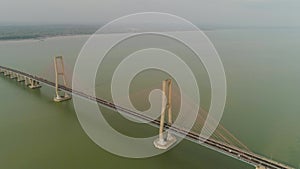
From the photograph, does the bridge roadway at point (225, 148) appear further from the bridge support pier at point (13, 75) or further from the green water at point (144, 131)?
the bridge support pier at point (13, 75)

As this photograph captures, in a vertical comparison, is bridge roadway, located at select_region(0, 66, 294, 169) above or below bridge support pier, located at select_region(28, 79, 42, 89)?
above

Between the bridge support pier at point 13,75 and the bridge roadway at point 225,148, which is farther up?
the bridge roadway at point 225,148

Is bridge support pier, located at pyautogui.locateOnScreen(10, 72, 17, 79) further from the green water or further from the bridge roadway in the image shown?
the bridge roadway

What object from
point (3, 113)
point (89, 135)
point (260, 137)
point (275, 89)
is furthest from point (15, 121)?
point (275, 89)

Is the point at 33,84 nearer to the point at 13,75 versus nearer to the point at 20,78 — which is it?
the point at 20,78

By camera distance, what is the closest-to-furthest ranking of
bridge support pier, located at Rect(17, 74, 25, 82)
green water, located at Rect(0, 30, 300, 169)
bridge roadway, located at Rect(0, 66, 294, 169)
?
bridge roadway, located at Rect(0, 66, 294, 169), green water, located at Rect(0, 30, 300, 169), bridge support pier, located at Rect(17, 74, 25, 82)

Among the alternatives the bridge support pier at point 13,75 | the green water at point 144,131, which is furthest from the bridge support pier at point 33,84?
the bridge support pier at point 13,75

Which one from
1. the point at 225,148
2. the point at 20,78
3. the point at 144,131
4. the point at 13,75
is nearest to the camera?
the point at 225,148

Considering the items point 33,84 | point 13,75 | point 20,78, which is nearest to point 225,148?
point 33,84

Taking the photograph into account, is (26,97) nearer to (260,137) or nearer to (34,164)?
(34,164)

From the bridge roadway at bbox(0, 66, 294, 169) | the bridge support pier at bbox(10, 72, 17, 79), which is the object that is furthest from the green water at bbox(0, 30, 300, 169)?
the bridge support pier at bbox(10, 72, 17, 79)

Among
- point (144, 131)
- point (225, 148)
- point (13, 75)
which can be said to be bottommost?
point (13, 75)
